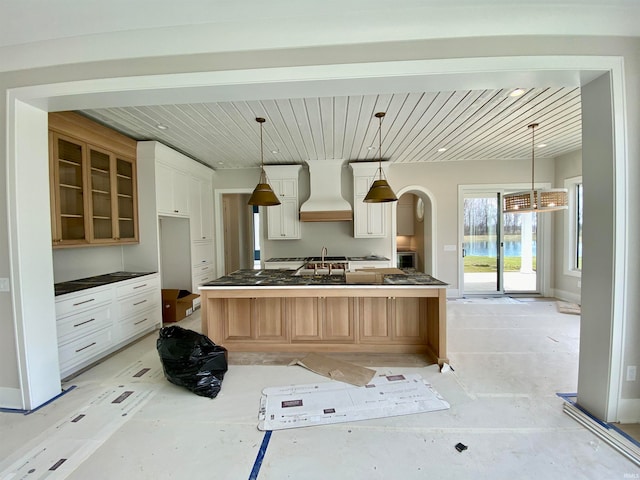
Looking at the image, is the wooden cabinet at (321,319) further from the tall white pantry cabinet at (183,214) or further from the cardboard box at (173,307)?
the tall white pantry cabinet at (183,214)

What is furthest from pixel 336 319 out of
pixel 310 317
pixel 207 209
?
pixel 207 209

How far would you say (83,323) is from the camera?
2834 millimetres

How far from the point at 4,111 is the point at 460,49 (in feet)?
10.9

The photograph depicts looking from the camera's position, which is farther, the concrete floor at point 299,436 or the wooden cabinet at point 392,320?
the wooden cabinet at point 392,320

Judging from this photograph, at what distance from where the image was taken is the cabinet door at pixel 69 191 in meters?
2.89

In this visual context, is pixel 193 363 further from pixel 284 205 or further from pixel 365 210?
pixel 365 210

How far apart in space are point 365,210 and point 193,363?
3.97 meters

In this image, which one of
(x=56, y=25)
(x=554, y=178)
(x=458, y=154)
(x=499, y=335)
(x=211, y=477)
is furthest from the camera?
(x=554, y=178)

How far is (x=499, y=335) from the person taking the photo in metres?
3.61

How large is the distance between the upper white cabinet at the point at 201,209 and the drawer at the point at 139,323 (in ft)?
4.85

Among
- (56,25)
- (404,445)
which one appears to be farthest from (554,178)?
(56,25)

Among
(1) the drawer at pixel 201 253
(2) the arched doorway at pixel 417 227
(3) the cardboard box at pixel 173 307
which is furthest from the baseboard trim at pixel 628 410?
(1) the drawer at pixel 201 253

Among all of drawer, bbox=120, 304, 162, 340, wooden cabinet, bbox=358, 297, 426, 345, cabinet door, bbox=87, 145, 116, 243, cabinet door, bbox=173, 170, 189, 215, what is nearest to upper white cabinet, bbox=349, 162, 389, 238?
wooden cabinet, bbox=358, 297, 426, 345

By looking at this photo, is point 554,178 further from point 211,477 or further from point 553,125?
point 211,477
